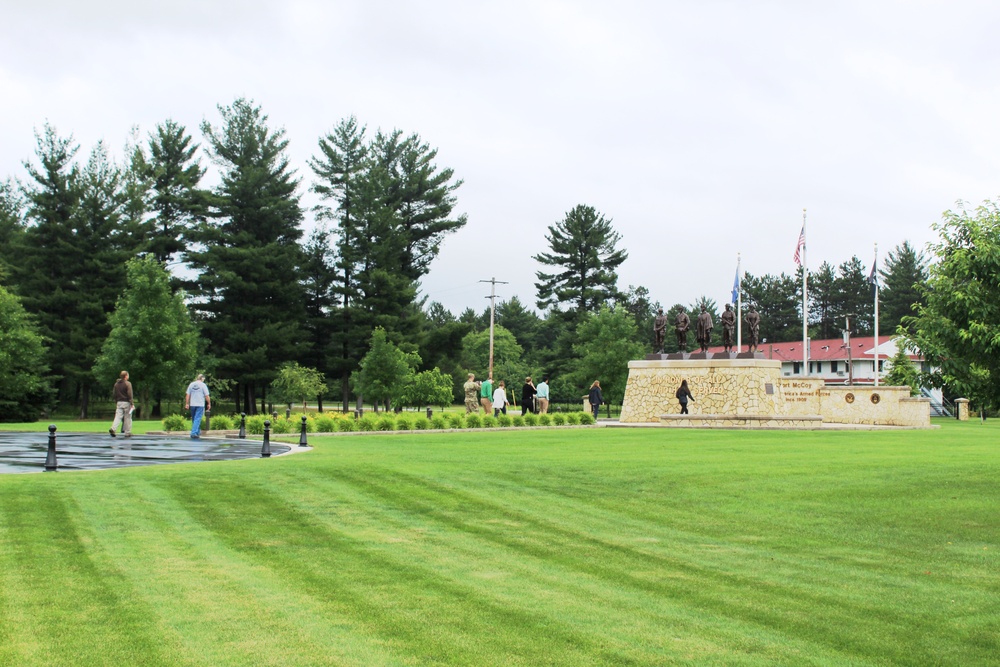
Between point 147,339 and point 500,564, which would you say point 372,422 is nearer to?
point 500,564

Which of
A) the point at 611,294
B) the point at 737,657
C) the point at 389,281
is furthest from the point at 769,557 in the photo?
the point at 611,294

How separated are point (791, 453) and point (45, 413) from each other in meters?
45.7

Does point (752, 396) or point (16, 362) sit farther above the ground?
point (16, 362)

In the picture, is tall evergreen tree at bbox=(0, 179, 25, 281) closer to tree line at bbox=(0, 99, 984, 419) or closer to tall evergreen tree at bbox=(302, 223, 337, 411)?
tree line at bbox=(0, 99, 984, 419)

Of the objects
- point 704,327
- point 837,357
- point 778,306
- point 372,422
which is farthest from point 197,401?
point 778,306

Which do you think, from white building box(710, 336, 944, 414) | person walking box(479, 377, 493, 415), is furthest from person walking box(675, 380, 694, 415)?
white building box(710, 336, 944, 414)

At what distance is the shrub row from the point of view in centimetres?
2692

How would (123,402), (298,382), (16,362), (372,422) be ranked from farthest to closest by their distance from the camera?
(298,382) < (16,362) < (372,422) < (123,402)

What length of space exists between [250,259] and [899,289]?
219ft

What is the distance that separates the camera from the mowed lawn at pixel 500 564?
667cm

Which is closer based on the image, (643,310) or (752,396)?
(752,396)

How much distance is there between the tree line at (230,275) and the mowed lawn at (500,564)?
35030 mm

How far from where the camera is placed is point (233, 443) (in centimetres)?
2328

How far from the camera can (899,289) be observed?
303 ft
